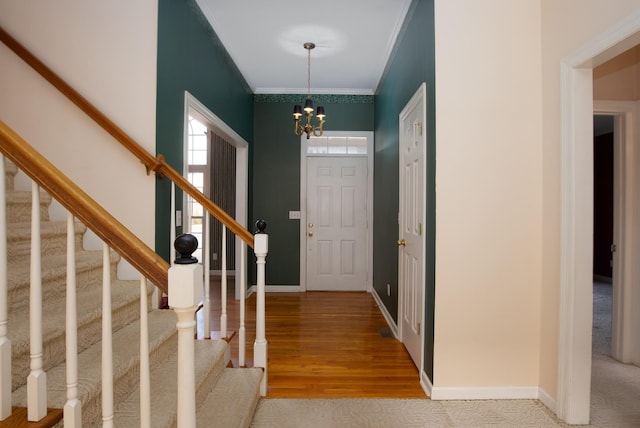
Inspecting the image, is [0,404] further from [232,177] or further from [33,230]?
[232,177]

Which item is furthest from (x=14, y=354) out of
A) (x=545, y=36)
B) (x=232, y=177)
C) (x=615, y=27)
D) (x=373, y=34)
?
(x=232, y=177)

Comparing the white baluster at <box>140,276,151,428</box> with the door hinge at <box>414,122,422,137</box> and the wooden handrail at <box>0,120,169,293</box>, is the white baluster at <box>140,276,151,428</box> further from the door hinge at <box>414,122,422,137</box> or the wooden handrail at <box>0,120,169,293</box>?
the door hinge at <box>414,122,422,137</box>

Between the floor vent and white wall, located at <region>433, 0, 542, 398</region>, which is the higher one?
white wall, located at <region>433, 0, 542, 398</region>

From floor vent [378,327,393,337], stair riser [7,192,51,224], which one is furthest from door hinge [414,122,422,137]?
stair riser [7,192,51,224]

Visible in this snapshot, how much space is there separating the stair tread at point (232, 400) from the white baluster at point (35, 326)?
742mm

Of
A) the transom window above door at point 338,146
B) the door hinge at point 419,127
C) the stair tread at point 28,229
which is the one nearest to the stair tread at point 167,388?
the stair tread at point 28,229

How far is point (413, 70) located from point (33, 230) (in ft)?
9.12

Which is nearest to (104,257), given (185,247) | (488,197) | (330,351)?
(185,247)

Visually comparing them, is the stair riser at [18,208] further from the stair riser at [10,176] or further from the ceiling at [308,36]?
the ceiling at [308,36]

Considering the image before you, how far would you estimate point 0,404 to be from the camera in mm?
1103

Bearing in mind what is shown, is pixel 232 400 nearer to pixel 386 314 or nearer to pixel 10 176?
pixel 10 176

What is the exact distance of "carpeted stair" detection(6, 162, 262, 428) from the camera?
1370mm

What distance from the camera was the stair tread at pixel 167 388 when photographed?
1438 millimetres

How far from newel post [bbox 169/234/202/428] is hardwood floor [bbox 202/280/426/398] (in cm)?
155
